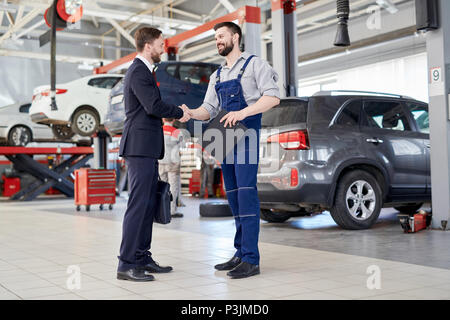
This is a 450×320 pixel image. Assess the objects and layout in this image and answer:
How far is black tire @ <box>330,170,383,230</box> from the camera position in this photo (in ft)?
19.7

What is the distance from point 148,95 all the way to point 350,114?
327 cm

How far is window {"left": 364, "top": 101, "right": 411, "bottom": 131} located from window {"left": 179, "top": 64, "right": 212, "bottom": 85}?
166 inches

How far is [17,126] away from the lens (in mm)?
15047

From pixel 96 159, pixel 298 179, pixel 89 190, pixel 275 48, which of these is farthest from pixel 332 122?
pixel 96 159

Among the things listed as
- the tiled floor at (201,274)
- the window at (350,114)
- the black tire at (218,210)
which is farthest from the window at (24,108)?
the window at (350,114)

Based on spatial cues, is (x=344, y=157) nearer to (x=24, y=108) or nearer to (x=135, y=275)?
(x=135, y=275)

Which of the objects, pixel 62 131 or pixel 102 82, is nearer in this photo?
pixel 102 82

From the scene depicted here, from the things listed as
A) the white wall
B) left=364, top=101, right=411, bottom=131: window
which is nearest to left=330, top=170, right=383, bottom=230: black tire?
left=364, top=101, right=411, bottom=131: window

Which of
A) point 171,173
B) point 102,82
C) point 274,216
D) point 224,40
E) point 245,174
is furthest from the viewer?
point 102,82

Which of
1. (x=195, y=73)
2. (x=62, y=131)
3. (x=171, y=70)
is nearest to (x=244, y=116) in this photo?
(x=171, y=70)

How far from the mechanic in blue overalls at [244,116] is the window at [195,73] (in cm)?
601

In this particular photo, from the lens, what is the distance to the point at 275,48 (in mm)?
8242

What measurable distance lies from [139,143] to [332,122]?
2997 mm
